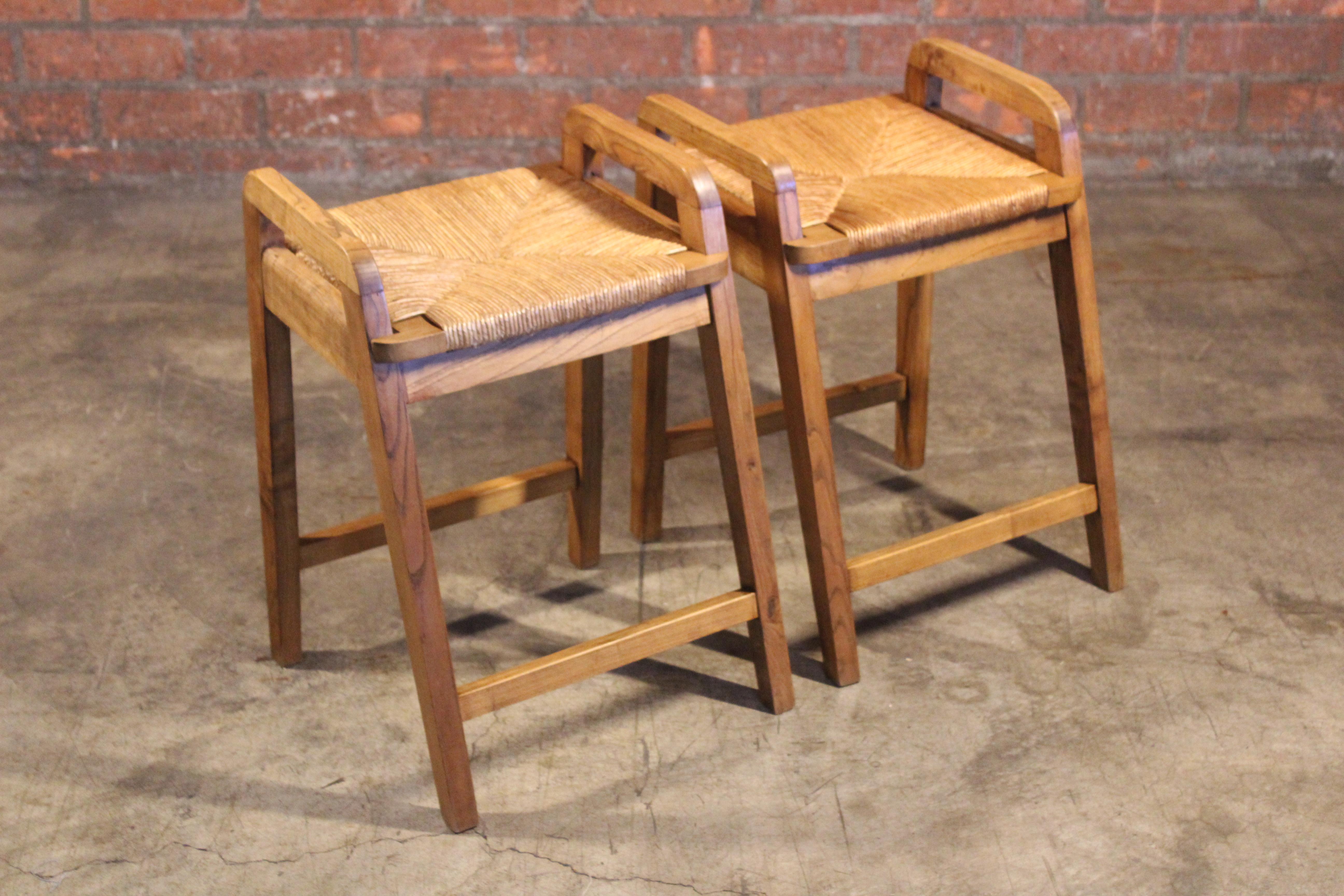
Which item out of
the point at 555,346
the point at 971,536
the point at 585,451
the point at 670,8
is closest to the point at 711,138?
the point at 555,346

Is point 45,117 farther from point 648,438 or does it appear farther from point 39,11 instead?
point 648,438

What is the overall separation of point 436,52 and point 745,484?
188 cm

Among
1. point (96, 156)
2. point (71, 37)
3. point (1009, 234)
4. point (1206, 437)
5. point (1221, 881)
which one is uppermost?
point (71, 37)

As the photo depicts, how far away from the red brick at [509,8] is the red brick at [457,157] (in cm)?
27

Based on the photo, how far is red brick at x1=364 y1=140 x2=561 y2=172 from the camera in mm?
3312

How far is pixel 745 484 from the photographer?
1.68 meters

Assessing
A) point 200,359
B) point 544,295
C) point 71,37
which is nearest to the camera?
point 544,295

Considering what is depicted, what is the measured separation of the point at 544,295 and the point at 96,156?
2264 millimetres

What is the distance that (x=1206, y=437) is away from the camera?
2363mm

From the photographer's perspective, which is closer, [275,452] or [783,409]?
[275,452]

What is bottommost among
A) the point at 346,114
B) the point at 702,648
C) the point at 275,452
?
the point at 702,648

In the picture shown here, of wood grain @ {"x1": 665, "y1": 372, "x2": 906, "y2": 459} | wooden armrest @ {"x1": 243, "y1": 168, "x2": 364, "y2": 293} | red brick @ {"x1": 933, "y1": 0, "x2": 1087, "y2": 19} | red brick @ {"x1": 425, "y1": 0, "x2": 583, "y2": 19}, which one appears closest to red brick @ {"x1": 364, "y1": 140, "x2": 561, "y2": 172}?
red brick @ {"x1": 425, "y1": 0, "x2": 583, "y2": 19}

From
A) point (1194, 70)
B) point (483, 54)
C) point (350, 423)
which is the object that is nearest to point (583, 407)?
point (350, 423)

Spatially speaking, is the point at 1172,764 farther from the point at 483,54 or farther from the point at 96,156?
the point at 96,156
